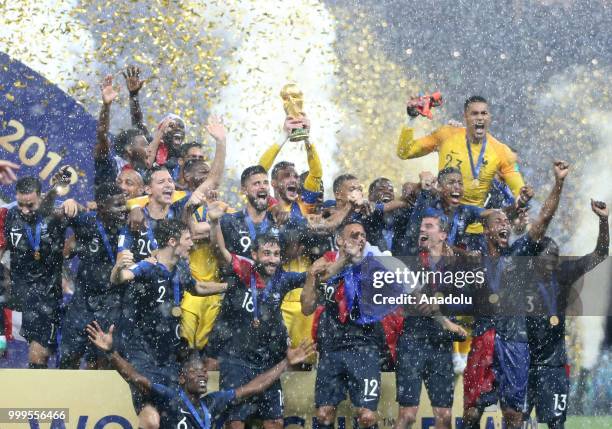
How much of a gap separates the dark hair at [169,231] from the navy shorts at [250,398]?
2.59 ft

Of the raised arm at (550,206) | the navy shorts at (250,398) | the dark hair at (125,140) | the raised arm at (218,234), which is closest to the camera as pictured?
the navy shorts at (250,398)

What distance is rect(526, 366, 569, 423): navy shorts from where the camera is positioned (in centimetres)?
801

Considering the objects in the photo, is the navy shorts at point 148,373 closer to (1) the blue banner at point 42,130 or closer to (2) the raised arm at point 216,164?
(2) the raised arm at point 216,164

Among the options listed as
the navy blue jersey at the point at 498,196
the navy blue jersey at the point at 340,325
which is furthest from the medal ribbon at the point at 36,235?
the navy blue jersey at the point at 498,196

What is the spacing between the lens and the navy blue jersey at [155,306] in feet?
25.0

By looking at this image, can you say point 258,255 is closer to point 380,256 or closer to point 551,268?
point 380,256

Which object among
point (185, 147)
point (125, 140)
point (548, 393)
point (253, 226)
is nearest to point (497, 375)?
point (548, 393)

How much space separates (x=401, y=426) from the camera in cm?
770

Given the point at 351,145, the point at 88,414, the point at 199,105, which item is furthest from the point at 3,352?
the point at 351,145

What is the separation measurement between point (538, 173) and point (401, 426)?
379 cm

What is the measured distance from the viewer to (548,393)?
26.4 feet

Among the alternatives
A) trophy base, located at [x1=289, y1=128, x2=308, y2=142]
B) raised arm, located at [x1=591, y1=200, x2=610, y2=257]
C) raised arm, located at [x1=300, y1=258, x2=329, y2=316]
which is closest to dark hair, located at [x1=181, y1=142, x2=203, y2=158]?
trophy base, located at [x1=289, y1=128, x2=308, y2=142]

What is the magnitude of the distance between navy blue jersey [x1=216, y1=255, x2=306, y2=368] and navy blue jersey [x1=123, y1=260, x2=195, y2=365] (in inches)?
11.3

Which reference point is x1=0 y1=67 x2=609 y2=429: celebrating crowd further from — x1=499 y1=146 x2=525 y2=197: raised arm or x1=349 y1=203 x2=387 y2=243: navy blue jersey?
x1=499 y1=146 x2=525 y2=197: raised arm
